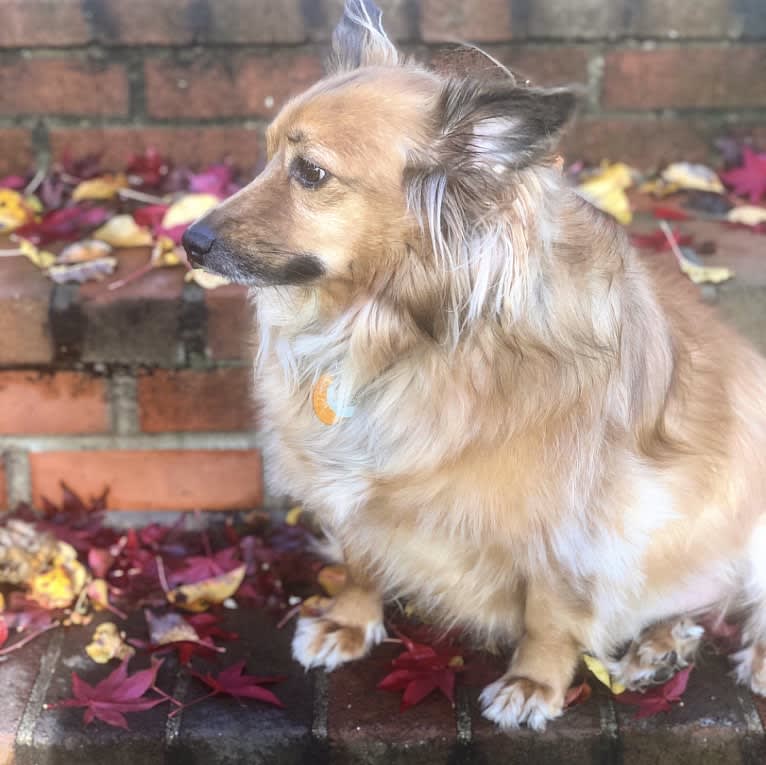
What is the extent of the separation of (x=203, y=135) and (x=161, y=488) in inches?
31.2

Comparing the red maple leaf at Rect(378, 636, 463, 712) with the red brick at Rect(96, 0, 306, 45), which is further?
the red brick at Rect(96, 0, 306, 45)

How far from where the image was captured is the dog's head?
140 cm

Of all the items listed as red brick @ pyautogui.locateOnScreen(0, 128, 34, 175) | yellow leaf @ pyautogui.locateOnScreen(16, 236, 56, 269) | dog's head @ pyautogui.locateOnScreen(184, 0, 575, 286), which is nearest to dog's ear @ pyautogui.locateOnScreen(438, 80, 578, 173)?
dog's head @ pyautogui.locateOnScreen(184, 0, 575, 286)

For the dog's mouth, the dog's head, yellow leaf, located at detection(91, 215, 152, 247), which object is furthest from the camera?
yellow leaf, located at detection(91, 215, 152, 247)

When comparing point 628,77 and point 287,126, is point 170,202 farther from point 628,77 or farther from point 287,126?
point 628,77

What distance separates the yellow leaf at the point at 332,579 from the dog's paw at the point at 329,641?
0.14 meters

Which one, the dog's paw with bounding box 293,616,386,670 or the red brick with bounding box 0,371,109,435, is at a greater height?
the red brick with bounding box 0,371,109,435

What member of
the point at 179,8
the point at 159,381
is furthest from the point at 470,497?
the point at 179,8

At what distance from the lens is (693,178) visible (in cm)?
240

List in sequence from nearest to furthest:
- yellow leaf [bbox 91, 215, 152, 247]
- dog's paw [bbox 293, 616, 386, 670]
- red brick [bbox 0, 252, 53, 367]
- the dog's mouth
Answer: the dog's mouth → dog's paw [bbox 293, 616, 386, 670] → red brick [bbox 0, 252, 53, 367] → yellow leaf [bbox 91, 215, 152, 247]

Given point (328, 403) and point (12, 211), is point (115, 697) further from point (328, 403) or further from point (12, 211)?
point (12, 211)

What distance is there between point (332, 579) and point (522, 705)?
1.65ft

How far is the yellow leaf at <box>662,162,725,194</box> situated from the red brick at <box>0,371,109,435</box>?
1.33 m

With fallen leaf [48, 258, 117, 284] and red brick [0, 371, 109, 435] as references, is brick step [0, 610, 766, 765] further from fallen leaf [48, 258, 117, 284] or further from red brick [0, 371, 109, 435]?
fallen leaf [48, 258, 117, 284]
